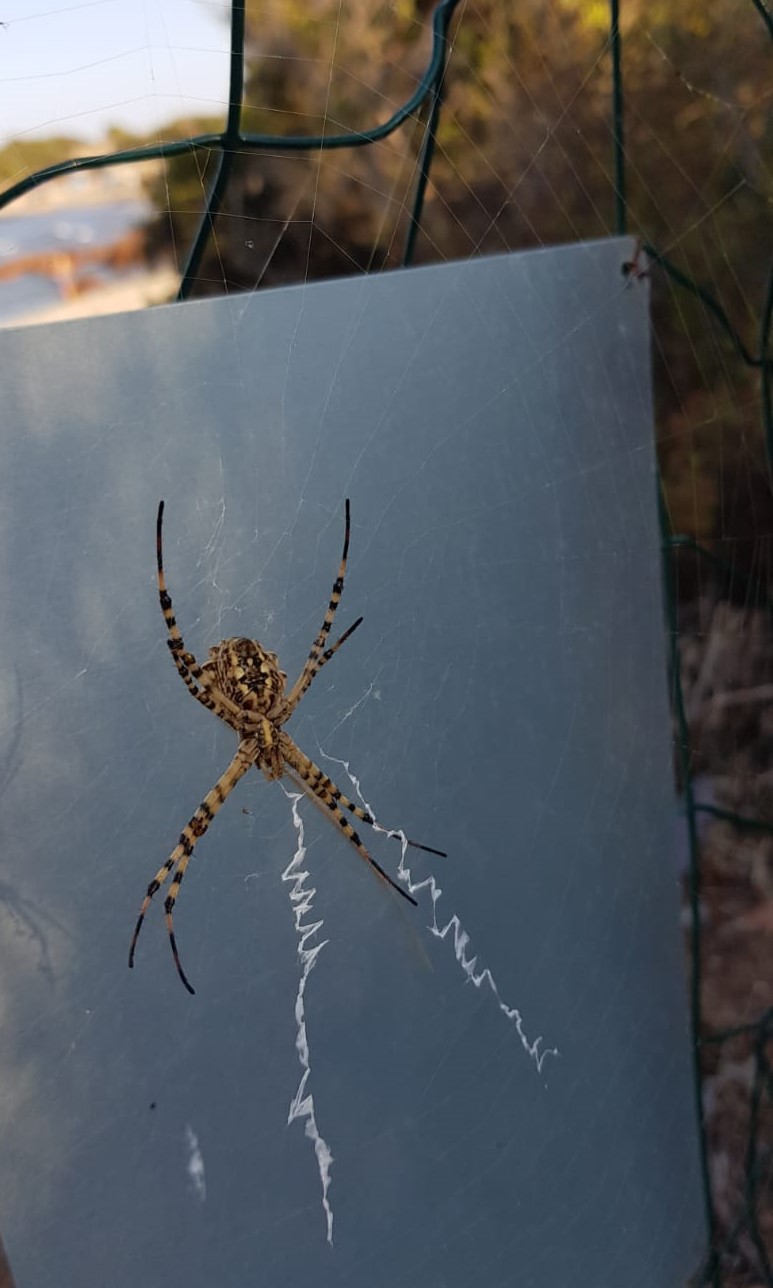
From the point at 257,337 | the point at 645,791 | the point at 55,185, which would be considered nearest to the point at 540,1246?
the point at 645,791

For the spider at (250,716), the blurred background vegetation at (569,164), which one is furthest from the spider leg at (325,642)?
the blurred background vegetation at (569,164)

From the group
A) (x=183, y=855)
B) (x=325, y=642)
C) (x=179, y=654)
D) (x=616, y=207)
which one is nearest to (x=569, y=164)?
(x=616, y=207)

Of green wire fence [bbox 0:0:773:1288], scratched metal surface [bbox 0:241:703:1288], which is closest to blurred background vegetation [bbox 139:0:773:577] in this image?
green wire fence [bbox 0:0:773:1288]

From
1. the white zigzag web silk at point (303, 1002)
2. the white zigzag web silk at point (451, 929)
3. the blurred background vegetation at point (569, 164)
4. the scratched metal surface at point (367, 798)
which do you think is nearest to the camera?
the scratched metal surface at point (367, 798)

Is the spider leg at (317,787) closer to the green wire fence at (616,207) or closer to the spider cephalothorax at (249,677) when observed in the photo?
the spider cephalothorax at (249,677)

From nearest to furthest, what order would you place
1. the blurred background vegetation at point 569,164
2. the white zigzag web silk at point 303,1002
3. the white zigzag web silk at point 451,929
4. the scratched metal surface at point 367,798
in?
the scratched metal surface at point 367,798 < the white zigzag web silk at point 303,1002 < the white zigzag web silk at point 451,929 < the blurred background vegetation at point 569,164

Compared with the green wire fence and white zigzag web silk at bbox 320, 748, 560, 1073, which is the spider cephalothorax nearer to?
white zigzag web silk at bbox 320, 748, 560, 1073

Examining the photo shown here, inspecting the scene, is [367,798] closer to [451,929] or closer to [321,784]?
[321,784]
